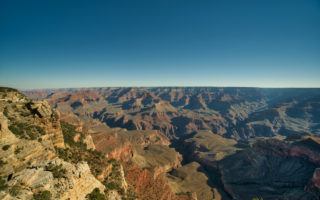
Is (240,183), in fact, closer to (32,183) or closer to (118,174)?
(118,174)

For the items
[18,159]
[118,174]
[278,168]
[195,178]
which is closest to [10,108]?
[18,159]

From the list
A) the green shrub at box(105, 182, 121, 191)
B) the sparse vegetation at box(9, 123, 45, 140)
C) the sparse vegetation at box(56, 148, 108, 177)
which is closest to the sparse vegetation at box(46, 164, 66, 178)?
the sparse vegetation at box(9, 123, 45, 140)

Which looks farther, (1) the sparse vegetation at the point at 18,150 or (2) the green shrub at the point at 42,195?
(1) the sparse vegetation at the point at 18,150

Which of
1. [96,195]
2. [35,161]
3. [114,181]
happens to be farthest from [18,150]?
[114,181]

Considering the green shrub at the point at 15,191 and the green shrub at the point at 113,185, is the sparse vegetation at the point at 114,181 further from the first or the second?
the green shrub at the point at 15,191

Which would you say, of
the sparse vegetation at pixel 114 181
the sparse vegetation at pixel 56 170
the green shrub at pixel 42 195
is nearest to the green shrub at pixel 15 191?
the green shrub at pixel 42 195

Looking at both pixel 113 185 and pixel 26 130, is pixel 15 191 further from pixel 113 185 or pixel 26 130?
pixel 113 185
